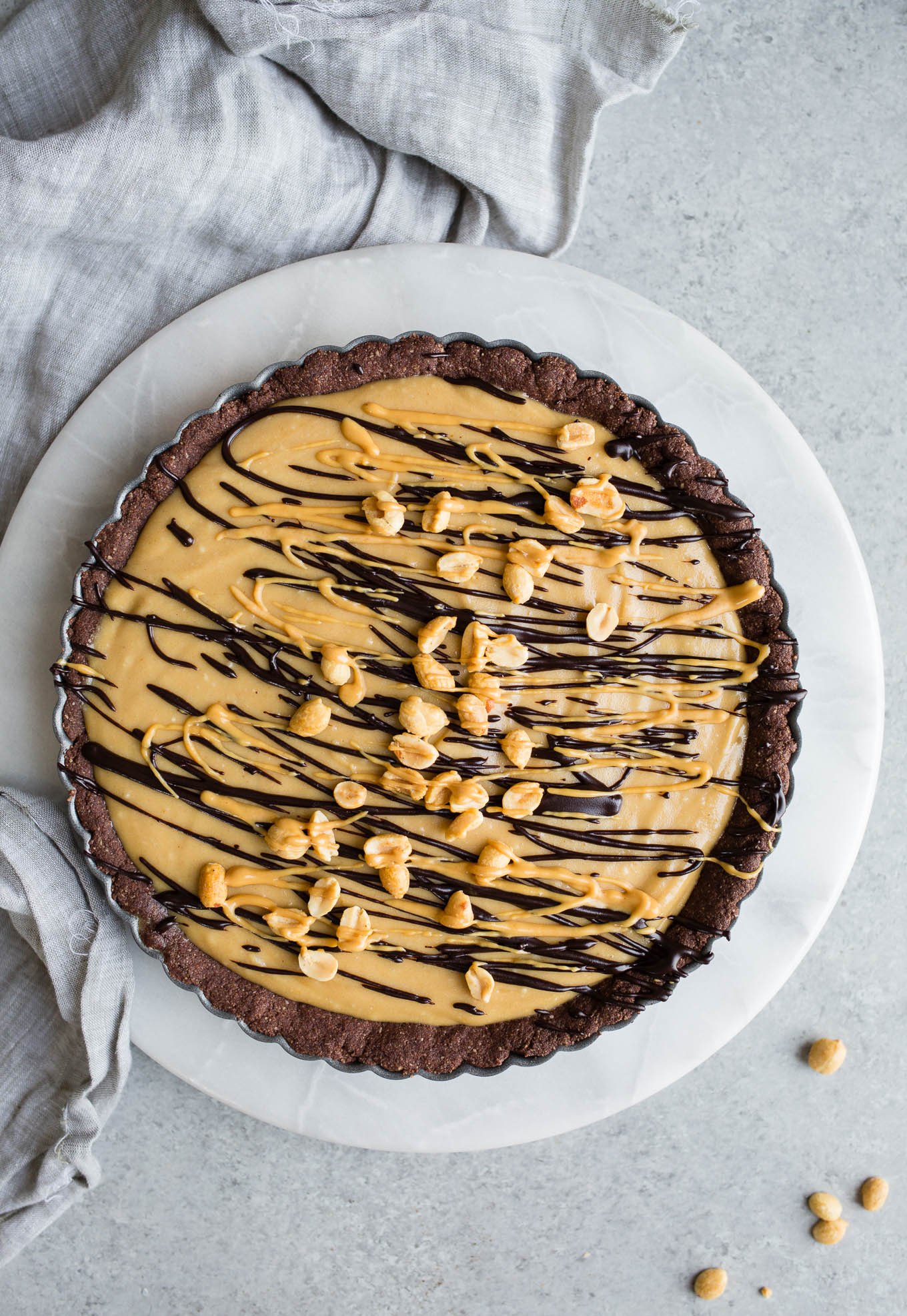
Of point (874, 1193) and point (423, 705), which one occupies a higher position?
point (423, 705)

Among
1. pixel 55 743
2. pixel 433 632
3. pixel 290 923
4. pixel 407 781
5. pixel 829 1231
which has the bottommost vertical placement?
pixel 829 1231

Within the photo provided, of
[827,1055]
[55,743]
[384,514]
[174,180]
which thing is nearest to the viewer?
[384,514]

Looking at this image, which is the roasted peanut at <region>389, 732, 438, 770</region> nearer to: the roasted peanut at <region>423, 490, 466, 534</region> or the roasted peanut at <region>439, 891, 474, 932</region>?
the roasted peanut at <region>439, 891, 474, 932</region>

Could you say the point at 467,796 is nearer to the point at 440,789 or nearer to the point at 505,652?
the point at 440,789

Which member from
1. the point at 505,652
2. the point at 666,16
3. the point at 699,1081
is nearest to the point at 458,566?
the point at 505,652

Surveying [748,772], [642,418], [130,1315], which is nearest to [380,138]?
[642,418]

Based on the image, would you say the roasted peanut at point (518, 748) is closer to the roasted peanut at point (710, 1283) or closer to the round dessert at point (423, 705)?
the round dessert at point (423, 705)

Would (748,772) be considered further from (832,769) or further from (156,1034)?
(156,1034)
